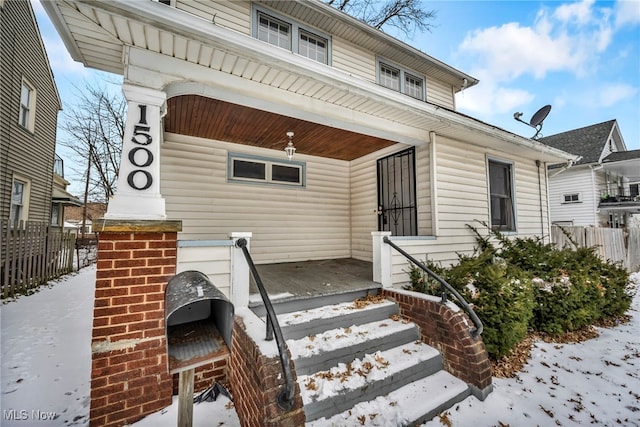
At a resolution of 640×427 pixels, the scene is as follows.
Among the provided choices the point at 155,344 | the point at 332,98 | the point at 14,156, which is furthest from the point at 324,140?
the point at 14,156

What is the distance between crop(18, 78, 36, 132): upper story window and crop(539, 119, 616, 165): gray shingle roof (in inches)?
849

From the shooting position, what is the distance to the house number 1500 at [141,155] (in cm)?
249

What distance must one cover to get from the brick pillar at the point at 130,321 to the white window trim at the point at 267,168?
10.3 feet

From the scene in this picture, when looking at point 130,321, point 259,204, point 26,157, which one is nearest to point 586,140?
point 259,204

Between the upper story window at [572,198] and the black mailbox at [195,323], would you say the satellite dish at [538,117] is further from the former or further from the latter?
the upper story window at [572,198]

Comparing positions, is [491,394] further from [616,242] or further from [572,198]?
[572,198]

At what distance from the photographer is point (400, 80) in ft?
23.8

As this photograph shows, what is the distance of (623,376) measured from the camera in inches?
118

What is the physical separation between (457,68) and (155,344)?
954 cm

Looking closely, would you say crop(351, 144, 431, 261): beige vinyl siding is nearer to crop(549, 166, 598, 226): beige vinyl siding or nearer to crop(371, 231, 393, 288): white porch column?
crop(371, 231, 393, 288): white porch column

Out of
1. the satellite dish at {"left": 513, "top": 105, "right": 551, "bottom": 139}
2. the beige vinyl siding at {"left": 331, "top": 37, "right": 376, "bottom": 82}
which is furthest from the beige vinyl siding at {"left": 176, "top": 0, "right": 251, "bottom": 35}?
the satellite dish at {"left": 513, "top": 105, "right": 551, "bottom": 139}

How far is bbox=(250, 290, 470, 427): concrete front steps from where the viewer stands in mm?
2213

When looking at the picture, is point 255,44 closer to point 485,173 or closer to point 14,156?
point 485,173

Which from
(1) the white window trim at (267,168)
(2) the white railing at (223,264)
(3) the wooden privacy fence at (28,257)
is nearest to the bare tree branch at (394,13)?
(1) the white window trim at (267,168)
